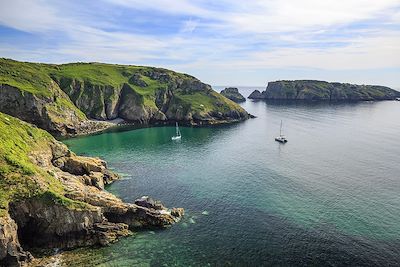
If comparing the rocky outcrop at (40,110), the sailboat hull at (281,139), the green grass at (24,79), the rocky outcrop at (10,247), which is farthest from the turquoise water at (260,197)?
the green grass at (24,79)

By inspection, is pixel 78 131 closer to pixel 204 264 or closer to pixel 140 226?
pixel 140 226

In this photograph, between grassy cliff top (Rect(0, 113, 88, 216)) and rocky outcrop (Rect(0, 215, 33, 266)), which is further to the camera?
grassy cliff top (Rect(0, 113, 88, 216))

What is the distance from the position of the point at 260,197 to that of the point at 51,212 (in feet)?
166

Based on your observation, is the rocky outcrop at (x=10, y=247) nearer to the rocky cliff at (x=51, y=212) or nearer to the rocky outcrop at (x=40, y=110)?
the rocky cliff at (x=51, y=212)

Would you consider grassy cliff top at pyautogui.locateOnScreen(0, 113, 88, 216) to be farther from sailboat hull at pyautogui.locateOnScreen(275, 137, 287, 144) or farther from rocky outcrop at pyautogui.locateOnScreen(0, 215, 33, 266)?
sailboat hull at pyautogui.locateOnScreen(275, 137, 287, 144)

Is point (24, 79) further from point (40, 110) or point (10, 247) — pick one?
point (10, 247)

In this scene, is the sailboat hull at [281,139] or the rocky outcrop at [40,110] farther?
the sailboat hull at [281,139]

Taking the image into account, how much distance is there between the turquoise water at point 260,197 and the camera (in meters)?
59.5

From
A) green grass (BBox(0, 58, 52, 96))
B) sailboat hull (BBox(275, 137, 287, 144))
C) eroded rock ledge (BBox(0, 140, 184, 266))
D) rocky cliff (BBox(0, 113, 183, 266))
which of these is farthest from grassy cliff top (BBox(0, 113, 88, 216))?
sailboat hull (BBox(275, 137, 287, 144))

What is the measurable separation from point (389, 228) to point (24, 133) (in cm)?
9154

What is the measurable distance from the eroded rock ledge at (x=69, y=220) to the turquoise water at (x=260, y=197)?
10.4 feet

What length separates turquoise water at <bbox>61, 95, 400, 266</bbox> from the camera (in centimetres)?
5950

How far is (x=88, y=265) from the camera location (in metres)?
56.0

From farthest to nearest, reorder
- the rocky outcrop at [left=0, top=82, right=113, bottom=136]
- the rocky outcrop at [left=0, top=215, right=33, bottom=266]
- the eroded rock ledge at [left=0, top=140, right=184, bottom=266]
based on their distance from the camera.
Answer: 1. the rocky outcrop at [left=0, top=82, right=113, bottom=136]
2. the eroded rock ledge at [left=0, top=140, right=184, bottom=266]
3. the rocky outcrop at [left=0, top=215, right=33, bottom=266]
